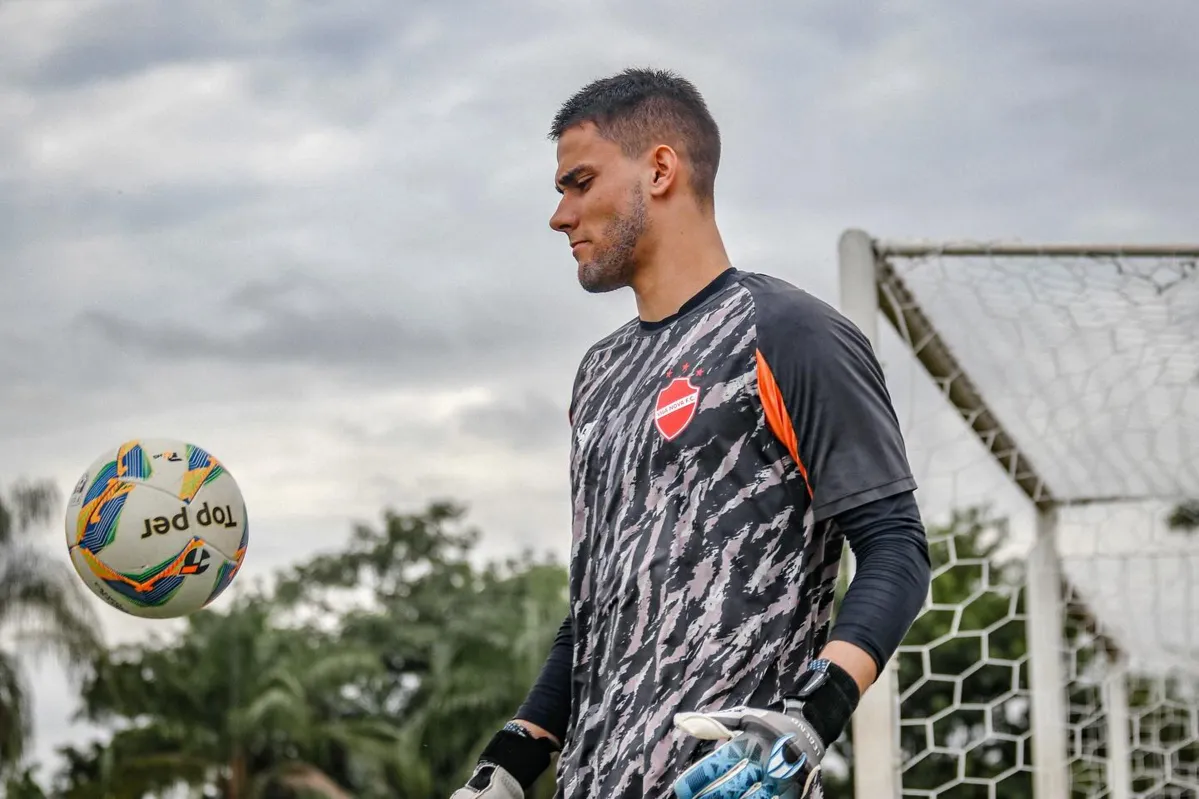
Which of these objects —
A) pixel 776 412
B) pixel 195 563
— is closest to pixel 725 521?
pixel 776 412

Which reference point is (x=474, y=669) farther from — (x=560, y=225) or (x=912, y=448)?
(x=560, y=225)

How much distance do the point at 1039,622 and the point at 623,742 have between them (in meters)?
7.64

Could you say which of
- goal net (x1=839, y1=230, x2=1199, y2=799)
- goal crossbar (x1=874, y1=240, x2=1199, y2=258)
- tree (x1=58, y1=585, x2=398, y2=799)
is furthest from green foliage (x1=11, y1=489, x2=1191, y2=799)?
goal crossbar (x1=874, y1=240, x2=1199, y2=258)

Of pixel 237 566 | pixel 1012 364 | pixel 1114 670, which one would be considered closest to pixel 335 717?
pixel 1114 670

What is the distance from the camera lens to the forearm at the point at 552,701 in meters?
3.03

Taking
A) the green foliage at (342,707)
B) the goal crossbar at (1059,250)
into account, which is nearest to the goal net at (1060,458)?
the goal crossbar at (1059,250)

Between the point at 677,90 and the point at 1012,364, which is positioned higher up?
the point at 1012,364

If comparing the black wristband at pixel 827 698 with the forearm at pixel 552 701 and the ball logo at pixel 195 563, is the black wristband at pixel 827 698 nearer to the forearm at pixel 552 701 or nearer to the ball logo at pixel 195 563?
the forearm at pixel 552 701

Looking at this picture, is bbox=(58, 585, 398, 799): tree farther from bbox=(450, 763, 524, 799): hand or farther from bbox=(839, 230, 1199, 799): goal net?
bbox=(450, 763, 524, 799): hand

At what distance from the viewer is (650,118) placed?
292 centimetres

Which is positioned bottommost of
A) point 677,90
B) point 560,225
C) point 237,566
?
point 237,566

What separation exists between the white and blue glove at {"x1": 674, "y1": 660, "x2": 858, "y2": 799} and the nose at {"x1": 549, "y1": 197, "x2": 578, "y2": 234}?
1054 mm

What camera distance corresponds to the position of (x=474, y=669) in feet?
95.3

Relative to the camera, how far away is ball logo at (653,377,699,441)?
8.78 feet
